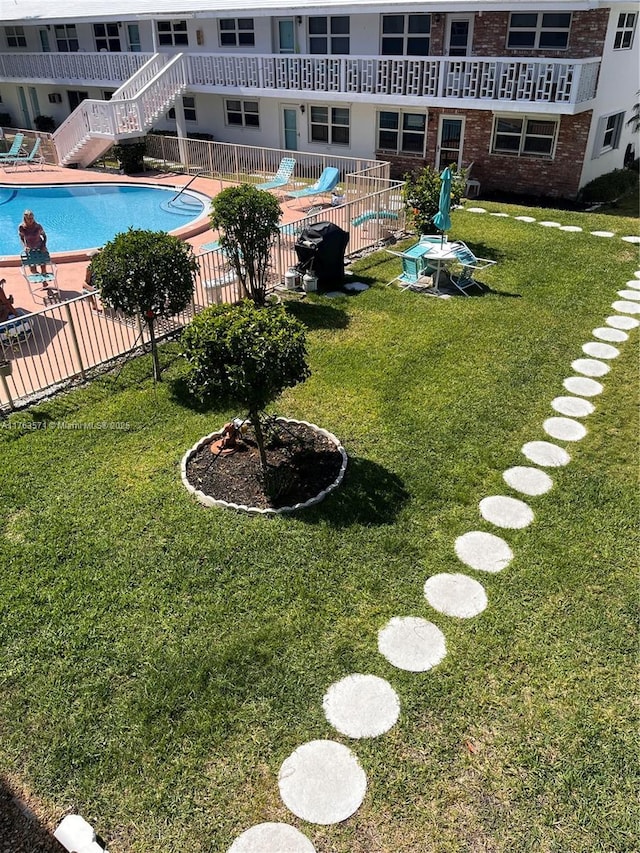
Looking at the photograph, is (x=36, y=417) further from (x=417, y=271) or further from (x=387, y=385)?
(x=417, y=271)

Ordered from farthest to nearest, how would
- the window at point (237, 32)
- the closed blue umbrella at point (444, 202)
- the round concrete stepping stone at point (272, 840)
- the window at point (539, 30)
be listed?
the window at point (237, 32) → the window at point (539, 30) → the closed blue umbrella at point (444, 202) → the round concrete stepping stone at point (272, 840)

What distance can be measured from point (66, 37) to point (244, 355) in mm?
32709

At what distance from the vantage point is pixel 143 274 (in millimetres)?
8195

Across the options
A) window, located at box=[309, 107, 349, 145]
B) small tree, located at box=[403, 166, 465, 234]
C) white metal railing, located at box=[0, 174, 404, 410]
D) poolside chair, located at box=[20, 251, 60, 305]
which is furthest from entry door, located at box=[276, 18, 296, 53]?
poolside chair, located at box=[20, 251, 60, 305]

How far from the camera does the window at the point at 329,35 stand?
2105 centimetres

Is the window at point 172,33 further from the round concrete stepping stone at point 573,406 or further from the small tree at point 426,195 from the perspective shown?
the round concrete stepping stone at point 573,406

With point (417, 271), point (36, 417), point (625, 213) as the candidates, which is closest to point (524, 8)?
point (625, 213)

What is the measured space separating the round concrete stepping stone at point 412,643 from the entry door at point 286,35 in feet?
75.9

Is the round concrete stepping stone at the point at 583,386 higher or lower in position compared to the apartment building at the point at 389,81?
lower

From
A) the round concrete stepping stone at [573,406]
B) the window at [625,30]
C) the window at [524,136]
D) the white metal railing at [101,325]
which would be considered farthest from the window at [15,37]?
the round concrete stepping stone at [573,406]

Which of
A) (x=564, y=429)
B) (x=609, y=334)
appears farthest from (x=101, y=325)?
(x=609, y=334)

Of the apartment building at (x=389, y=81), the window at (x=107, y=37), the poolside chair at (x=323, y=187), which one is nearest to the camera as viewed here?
the apartment building at (x=389, y=81)

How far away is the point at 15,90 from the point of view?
Answer: 107 ft

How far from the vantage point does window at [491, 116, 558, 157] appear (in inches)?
701
